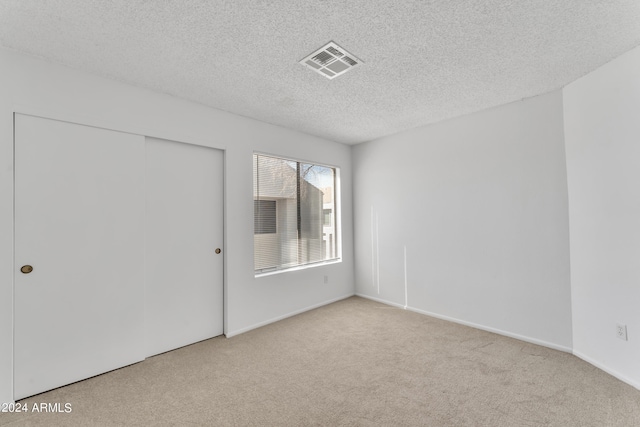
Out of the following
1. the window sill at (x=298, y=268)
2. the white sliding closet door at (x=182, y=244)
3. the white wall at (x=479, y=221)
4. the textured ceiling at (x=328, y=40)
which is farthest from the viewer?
the window sill at (x=298, y=268)

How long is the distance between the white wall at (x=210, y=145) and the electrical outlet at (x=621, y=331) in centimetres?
322

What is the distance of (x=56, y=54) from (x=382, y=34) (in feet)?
8.40

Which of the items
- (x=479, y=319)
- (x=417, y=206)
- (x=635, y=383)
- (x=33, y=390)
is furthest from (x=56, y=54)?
(x=635, y=383)

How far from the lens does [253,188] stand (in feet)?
11.9

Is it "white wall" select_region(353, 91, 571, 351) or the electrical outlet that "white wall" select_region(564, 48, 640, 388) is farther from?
"white wall" select_region(353, 91, 571, 351)

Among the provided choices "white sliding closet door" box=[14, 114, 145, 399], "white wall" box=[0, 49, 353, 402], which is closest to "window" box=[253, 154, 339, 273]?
"white wall" box=[0, 49, 353, 402]

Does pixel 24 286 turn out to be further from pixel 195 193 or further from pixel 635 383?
pixel 635 383

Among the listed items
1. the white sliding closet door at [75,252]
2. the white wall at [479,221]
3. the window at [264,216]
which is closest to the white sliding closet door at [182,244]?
the white sliding closet door at [75,252]

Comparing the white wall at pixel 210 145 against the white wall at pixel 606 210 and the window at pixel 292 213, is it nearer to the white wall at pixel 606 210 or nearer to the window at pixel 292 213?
the window at pixel 292 213

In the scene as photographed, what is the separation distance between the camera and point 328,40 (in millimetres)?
2037

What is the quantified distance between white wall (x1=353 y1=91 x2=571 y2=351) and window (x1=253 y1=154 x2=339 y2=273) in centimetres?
73

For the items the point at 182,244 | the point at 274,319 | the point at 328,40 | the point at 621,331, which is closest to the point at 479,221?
the point at 621,331

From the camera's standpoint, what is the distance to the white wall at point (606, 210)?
2.23 m

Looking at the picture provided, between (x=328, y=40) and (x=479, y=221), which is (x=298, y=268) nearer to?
(x=479, y=221)
